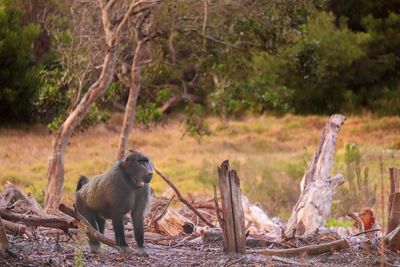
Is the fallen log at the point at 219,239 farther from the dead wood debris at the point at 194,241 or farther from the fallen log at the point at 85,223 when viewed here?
the fallen log at the point at 85,223

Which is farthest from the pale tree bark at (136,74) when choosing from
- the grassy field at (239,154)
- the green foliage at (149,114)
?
the grassy field at (239,154)

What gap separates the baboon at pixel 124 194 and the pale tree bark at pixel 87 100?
5.74m

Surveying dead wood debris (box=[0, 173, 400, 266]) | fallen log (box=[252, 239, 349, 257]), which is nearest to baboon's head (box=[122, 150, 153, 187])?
dead wood debris (box=[0, 173, 400, 266])

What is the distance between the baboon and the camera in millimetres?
5805

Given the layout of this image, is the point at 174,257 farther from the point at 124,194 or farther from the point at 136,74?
the point at 136,74

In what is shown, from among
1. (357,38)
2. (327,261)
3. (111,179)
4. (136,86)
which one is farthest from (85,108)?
(357,38)

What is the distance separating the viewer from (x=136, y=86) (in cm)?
1290

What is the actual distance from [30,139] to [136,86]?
7.06m

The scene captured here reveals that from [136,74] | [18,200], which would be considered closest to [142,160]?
[18,200]

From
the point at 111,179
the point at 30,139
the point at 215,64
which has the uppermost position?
the point at 215,64

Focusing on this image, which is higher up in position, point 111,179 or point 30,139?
point 111,179

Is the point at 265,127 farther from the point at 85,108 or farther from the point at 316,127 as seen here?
the point at 85,108

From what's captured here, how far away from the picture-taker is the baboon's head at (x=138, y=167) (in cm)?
577

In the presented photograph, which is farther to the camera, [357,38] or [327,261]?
[357,38]
